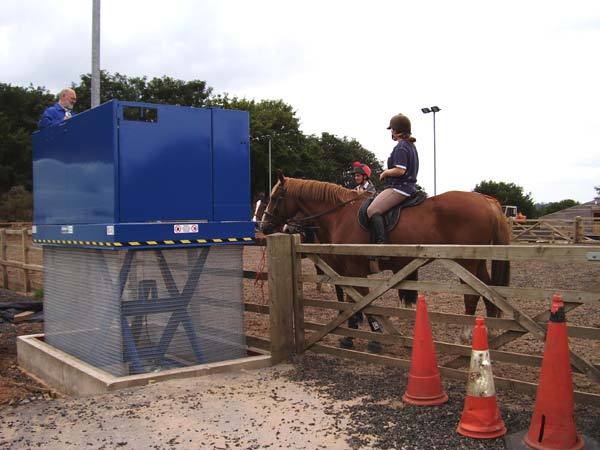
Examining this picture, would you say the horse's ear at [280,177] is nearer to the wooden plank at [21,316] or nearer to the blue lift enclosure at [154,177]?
the blue lift enclosure at [154,177]

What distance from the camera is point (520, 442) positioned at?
3666 millimetres

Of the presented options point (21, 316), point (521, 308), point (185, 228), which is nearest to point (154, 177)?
point (185, 228)

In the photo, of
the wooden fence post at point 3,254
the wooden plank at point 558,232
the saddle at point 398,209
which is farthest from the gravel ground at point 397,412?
the wooden plank at point 558,232

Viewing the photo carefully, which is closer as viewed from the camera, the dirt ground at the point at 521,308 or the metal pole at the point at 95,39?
the dirt ground at the point at 521,308

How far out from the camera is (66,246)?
6957 mm

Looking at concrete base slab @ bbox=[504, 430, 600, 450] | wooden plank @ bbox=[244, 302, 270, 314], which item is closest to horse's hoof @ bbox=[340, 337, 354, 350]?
wooden plank @ bbox=[244, 302, 270, 314]

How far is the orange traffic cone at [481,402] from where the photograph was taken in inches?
152

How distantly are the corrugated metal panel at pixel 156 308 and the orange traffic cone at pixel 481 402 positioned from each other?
3090 millimetres

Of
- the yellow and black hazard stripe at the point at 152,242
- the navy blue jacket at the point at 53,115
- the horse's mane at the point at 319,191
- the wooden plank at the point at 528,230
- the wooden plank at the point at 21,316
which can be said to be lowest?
the wooden plank at the point at 21,316

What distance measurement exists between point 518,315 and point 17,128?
2214 inches

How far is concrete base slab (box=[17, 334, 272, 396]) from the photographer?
17.9ft

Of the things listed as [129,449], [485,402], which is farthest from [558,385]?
[129,449]

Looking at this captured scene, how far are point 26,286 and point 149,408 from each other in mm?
10111

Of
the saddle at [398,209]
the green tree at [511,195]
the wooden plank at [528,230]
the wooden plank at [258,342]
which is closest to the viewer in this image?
the wooden plank at [258,342]
